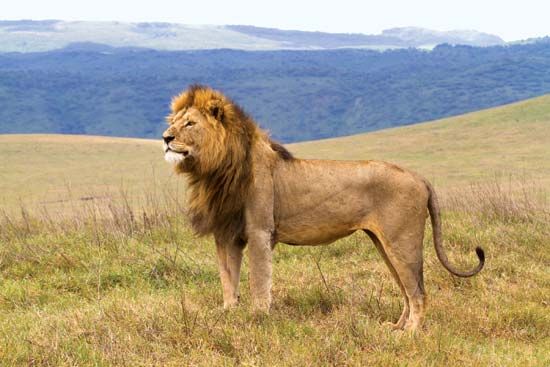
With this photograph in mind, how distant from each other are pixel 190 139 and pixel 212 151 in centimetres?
16

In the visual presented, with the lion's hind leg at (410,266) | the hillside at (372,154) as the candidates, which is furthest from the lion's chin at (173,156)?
the hillside at (372,154)

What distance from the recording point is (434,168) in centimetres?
3728

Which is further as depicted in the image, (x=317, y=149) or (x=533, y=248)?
(x=317, y=149)

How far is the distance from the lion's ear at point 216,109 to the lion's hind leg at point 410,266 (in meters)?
1.26

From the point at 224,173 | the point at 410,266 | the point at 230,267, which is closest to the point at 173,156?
the point at 224,173

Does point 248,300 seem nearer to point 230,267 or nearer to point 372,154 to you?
point 230,267

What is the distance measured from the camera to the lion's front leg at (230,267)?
5441mm

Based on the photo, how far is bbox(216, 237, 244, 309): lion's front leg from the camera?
214 inches

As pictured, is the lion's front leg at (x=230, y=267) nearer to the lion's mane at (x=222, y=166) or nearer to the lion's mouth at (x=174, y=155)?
the lion's mane at (x=222, y=166)

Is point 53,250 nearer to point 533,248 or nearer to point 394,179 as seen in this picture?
point 394,179

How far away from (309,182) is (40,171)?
135 ft

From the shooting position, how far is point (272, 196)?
5312mm

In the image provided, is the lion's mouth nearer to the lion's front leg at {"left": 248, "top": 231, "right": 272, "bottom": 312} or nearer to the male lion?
the male lion

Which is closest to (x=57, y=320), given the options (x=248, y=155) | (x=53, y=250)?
(x=248, y=155)
